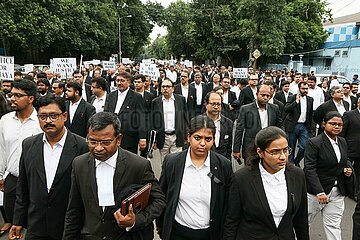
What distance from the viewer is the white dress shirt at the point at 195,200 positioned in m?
2.74

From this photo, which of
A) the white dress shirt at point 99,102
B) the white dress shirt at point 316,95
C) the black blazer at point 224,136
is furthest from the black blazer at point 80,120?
the white dress shirt at point 316,95

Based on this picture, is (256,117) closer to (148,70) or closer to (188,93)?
(188,93)

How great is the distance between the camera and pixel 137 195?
2197 mm

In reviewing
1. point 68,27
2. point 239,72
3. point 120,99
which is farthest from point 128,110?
point 68,27

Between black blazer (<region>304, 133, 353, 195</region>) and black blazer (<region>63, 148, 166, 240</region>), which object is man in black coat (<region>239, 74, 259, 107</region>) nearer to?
black blazer (<region>304, 133, 353, 195</region>)

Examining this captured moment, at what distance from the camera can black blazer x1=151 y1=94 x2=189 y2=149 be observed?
19.4 ft

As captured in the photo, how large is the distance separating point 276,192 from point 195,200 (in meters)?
0.62

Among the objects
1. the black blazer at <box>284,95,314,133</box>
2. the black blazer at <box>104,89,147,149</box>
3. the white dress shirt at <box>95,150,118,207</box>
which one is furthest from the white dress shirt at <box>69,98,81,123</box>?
the black blazer at <box>284,95,314,133</box>

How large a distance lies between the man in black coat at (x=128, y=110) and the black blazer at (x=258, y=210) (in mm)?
3314

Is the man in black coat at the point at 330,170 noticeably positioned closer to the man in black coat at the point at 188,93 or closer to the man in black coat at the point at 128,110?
the man in black coat at the point at 128,110

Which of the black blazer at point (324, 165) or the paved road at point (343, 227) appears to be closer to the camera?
the black blazer at point (324, 165)

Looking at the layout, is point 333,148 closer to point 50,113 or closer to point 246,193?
point 246,193

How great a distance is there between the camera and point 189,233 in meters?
2.76

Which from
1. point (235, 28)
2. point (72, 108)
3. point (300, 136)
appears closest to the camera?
point (72, 108)
